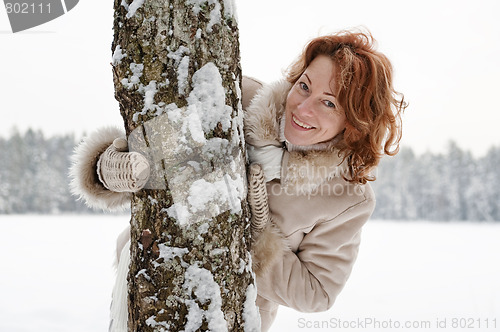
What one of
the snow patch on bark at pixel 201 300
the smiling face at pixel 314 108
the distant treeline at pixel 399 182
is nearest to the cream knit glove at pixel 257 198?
the smiling face at pixel 314 108

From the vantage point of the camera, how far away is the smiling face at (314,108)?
1753 millimetres

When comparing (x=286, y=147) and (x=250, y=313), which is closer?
(x=250, y=313)

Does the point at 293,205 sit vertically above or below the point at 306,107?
below

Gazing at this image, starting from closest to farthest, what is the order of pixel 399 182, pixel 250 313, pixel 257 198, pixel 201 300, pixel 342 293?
1. pixel 201 300
2. pixel 250 313
3. pixel 257 198
4. pixel 342 293
5. pixel 399 182

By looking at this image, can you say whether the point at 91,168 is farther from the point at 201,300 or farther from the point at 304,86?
the point at 304,86

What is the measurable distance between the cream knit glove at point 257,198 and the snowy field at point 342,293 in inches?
143

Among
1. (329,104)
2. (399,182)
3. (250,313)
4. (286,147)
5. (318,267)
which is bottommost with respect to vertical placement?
(399,182)

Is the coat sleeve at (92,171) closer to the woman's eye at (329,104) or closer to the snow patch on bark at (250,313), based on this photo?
the snow patch on bark at (250,313)

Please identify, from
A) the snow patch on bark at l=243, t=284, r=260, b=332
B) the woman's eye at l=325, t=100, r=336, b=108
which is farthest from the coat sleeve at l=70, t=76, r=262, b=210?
the woman's eye at l=325, t=100, r=336, b=108

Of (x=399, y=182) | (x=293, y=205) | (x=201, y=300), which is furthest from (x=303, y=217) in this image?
(x=399, y=182)

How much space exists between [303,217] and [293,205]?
0.25ft

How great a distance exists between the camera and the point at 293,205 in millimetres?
1820

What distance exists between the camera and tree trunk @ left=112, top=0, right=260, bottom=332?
122cm

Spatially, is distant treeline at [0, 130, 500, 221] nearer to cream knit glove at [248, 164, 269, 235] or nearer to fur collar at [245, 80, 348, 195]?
fur collar at [245, 80, 348, 195]
